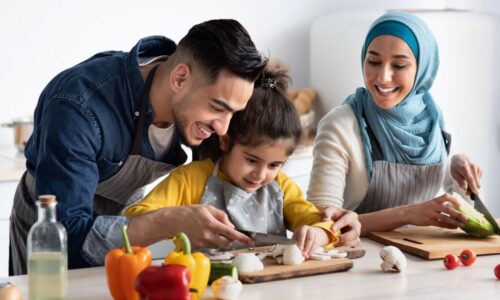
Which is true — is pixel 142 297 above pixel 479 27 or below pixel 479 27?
below

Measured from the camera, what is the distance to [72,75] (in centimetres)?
230

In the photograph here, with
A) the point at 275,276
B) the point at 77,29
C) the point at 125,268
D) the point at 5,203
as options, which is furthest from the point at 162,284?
the point at 77,29

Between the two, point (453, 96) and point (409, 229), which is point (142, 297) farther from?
point (453, 96)

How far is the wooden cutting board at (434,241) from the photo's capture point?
2285 mm

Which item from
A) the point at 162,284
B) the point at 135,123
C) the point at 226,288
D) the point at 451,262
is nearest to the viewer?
the point at 162,284

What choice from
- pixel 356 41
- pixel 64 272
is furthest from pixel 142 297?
pixel 356 41

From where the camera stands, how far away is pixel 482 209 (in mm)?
2578

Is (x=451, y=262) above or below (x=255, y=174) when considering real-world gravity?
below

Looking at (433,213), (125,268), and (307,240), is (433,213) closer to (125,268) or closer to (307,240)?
(307,240)

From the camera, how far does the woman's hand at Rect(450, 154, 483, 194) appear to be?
2.75 metres

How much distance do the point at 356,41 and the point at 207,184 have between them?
1.87 metres

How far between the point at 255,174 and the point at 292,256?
37 cm

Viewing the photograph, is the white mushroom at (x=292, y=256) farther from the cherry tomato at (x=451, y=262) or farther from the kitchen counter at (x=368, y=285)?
the cherry tomato at (x=451, y=262)

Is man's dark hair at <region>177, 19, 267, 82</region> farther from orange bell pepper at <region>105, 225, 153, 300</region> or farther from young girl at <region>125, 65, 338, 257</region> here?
orange bell pepper at <region>105, 225, 153, 300</region>
